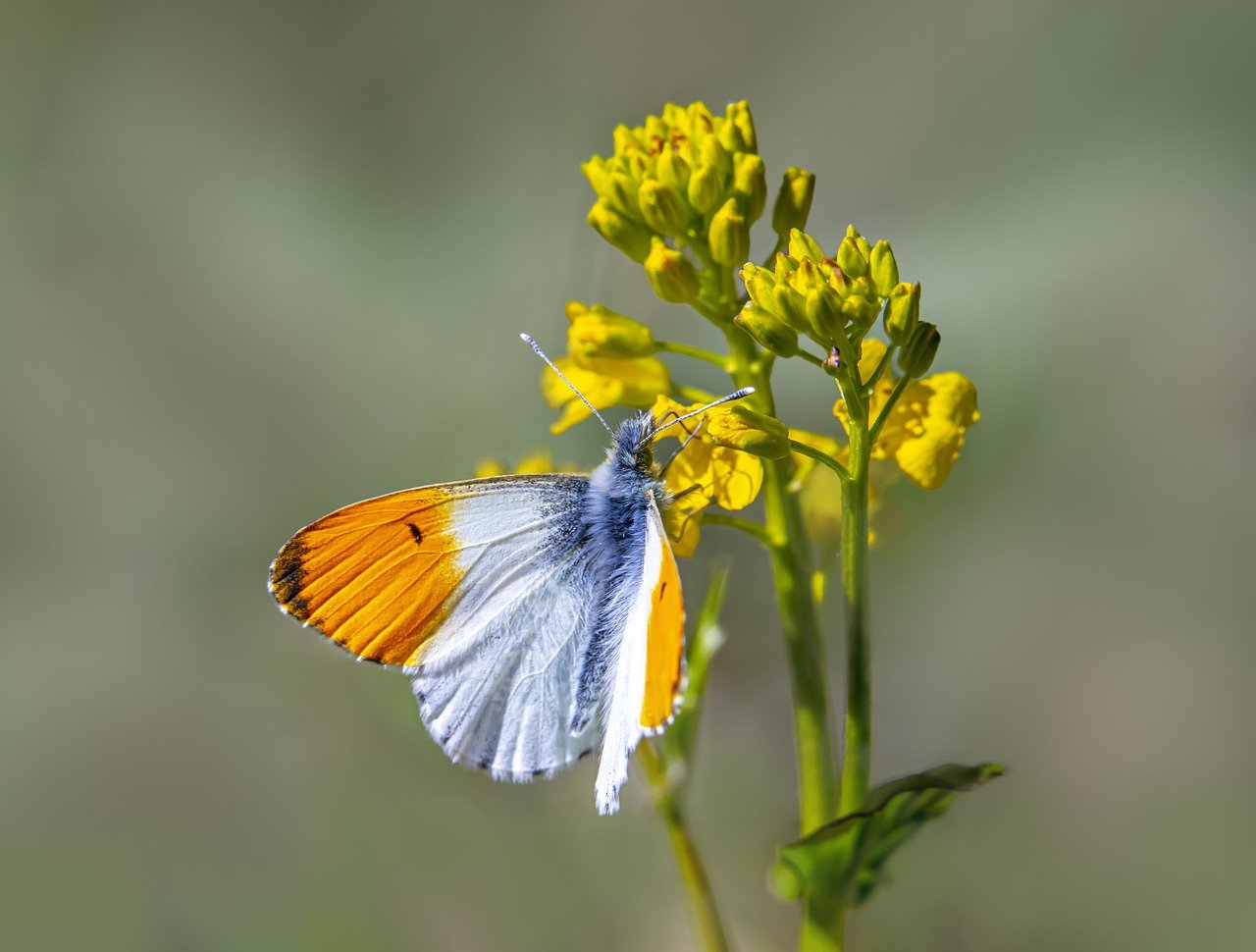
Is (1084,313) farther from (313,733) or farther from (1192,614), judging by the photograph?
(313,733)

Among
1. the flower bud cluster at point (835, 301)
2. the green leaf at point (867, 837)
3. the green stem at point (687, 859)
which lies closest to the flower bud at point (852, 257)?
the flower bud cluster at point (835, 301)

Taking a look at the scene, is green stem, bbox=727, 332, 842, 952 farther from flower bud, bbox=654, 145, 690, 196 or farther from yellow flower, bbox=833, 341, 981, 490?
flower bud, bbox=654, 145, 690, 196

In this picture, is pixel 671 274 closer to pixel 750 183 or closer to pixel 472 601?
pixel 750 183

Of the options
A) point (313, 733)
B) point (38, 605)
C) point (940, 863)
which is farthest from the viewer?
point (38, 605)

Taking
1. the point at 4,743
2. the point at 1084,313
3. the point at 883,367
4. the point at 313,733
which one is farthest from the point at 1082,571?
the point at 4,743

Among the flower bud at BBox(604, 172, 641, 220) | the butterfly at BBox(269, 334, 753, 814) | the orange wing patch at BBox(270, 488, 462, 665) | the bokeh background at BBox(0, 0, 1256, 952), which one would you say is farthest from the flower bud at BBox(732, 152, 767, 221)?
the bokeh background at BBox(0, 0, 1256, 952)
